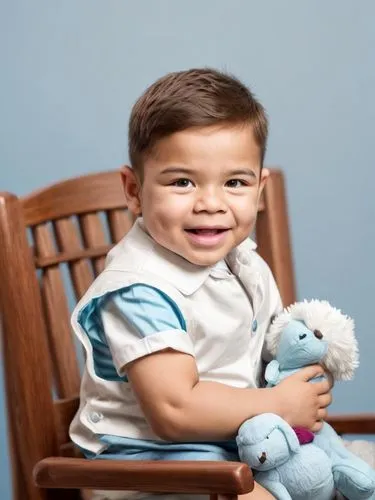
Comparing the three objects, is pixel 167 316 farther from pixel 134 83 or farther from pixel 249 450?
pixel 134 83

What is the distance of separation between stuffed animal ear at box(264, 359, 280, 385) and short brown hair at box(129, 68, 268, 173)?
273 mm

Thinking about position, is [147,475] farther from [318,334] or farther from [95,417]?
[318,334]

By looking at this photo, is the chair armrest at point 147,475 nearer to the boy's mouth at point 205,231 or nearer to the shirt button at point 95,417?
the shirt button at point 95,417

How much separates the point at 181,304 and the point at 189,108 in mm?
238

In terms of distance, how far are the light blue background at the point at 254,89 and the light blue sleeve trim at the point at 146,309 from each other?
0.73 metres

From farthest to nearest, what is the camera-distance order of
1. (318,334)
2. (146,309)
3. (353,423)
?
(353,423), (318,334), (146,309)

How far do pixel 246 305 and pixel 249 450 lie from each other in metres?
0.24

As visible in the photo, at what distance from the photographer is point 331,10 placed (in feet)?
7.02

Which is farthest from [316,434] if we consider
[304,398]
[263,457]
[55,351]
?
[55,351]

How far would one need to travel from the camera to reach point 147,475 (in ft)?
4.14

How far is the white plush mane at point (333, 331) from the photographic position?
1470 millimetres

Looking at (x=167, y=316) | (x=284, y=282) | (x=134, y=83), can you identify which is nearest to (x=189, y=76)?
(x=167, y=316)

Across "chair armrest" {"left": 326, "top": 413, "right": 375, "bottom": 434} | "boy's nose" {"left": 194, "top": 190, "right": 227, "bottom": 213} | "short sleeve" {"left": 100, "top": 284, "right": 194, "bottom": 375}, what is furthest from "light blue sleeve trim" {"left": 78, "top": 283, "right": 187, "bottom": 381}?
"chair armrest" {"left": 326, "top": 413, "right": 375, "bottom": 434}

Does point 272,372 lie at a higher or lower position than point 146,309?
lower
